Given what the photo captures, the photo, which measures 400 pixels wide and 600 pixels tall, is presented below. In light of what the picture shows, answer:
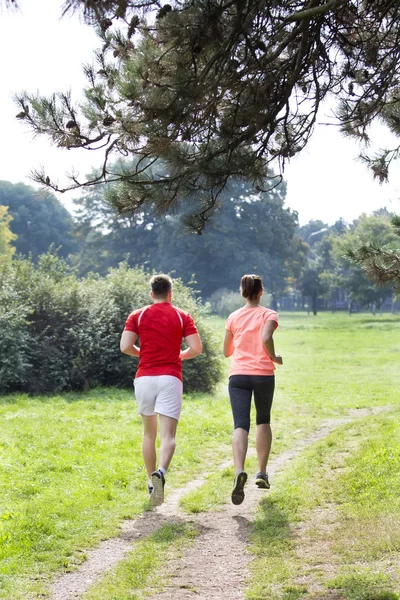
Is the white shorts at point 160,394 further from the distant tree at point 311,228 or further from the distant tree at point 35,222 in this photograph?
the distant tree at point 311,228

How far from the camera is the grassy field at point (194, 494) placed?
18.0ft

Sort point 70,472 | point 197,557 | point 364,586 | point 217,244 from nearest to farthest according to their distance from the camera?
point 364,586, point 197,557, point 70,472, point 217,244

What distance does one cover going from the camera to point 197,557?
5.97 metres

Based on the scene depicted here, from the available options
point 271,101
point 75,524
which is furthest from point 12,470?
point 271,101

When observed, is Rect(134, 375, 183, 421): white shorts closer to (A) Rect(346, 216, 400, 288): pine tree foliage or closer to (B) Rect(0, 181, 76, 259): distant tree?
(A) Rect(346, 216, 400, 288): pine tree foliage

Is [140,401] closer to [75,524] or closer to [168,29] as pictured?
[75,524]

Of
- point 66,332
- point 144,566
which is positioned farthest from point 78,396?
point 144,566

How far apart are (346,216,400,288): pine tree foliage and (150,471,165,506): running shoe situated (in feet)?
16.7

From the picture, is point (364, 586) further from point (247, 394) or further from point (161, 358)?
point (161, 358)

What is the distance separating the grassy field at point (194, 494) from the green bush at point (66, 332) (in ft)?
5.11

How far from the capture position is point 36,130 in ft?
22.9

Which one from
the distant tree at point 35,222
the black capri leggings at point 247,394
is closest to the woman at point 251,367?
the black capri leggings at point 247,394

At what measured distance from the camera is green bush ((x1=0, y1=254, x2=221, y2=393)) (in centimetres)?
1840

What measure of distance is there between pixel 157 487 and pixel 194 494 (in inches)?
47.7
